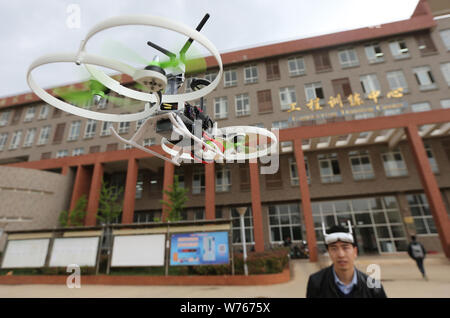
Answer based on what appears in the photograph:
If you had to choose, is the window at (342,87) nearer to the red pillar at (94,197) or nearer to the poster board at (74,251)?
the red pillar at (94,197)

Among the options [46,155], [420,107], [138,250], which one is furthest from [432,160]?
[46,155]

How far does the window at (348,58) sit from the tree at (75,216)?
84.2ft

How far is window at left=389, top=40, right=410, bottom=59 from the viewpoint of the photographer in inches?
855

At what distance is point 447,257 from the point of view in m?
12.5

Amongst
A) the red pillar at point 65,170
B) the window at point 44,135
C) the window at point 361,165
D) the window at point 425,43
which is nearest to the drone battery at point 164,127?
the window at point 361,165

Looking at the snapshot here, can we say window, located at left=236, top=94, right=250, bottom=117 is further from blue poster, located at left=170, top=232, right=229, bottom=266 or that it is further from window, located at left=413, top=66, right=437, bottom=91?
window, located at left=413, top=66, right=437, bottom=91

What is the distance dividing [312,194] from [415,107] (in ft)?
37.2

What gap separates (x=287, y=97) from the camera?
2280 cm

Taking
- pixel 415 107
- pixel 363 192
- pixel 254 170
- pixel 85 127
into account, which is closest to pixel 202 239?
pixel 254 170

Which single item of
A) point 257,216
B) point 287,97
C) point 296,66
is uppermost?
point 296,66

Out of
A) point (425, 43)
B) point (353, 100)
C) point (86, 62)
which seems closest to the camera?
point (86, 62)

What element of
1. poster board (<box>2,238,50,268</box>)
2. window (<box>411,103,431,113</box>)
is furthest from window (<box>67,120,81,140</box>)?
window (<box>411,103,431,113</box>)

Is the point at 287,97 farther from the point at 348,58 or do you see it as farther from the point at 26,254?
the point at 26,254

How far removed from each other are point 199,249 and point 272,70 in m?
19.5
